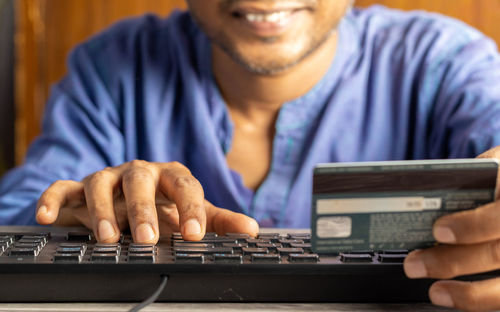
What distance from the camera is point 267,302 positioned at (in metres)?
0.39

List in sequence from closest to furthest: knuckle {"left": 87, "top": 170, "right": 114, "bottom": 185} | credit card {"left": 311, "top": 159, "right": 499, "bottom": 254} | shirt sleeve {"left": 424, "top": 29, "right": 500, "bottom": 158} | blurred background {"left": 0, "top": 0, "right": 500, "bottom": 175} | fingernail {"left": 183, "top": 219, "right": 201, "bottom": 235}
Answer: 1. credit card {"left": 311, "top": 159, "right": 499, "bottom": 254}
2. fingernail {"left": 183, "top": 219, "right": 201, "bottom": 235}
3. knuckle {"left": 87, "top": 170, "right": 114, "bottom": 185}
4. shirt sleeve {"left": 424, "top": 29, "right": 500, "bottom": 158}
5. blurred background {"left": 0, "top": 0, "right": 500, "bottom": 175}

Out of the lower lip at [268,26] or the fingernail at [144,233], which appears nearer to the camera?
the fingernail at [144,233]

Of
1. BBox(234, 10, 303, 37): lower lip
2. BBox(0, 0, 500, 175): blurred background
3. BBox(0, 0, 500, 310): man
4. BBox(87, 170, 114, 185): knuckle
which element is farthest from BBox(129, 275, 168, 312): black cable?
BBox(0, 0, 500, 175): blurred background

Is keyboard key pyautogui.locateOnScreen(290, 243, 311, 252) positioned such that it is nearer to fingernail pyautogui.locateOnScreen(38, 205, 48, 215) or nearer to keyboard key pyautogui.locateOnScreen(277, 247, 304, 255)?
keyboard key pyautogui.locateOnScreen(277, 247, 304, 255)

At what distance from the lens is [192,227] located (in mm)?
456

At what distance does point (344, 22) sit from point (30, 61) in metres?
1.09

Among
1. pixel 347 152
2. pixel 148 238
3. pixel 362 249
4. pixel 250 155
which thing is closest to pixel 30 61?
pixel 250 155

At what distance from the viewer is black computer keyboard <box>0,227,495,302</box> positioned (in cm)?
37

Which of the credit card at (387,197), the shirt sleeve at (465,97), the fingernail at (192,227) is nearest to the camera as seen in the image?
the credit card at (387,197)

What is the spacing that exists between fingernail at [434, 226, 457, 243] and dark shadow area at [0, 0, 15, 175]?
1.62m

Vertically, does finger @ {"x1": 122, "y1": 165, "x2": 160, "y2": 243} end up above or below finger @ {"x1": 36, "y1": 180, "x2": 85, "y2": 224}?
above

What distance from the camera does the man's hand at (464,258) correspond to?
37 cm

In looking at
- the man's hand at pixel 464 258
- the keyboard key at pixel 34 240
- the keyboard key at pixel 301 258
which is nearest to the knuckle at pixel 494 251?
the man's hand at pixel 464 258

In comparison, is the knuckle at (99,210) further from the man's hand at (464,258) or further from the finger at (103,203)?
the man's hand at (464,258)
